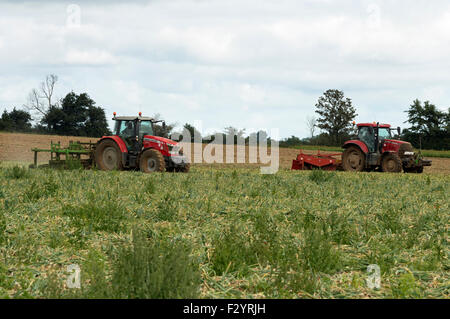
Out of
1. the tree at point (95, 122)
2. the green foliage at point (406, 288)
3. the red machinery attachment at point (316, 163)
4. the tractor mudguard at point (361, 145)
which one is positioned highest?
the tree at point (95, 122)

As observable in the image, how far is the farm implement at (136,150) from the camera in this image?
56.8ft

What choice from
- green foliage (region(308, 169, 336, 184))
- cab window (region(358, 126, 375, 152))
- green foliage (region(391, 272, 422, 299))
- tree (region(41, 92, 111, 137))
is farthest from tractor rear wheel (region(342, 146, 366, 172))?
tree (region(41, 92, 111, 137))

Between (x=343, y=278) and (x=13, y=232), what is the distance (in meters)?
4.11

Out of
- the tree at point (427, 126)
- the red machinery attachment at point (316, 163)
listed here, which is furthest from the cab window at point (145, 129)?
the tree at point (427, 126)

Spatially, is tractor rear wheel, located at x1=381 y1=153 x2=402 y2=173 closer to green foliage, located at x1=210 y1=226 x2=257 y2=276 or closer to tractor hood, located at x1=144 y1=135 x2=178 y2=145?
tractor hood, located at x1=144 y1=135 x2=178 y2=145

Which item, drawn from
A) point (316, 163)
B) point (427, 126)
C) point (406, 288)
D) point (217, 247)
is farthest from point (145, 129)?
point (427, 126)

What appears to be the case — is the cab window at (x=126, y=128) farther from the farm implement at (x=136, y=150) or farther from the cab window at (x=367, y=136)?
the cab window at (x=367, y=136)

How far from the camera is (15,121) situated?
6012 cm

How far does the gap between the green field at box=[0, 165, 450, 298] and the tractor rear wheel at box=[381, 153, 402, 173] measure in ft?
45.9

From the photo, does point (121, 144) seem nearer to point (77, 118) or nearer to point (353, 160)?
point (353, 160)

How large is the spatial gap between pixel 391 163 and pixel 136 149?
12.8m

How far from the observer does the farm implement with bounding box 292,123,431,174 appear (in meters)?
22.3

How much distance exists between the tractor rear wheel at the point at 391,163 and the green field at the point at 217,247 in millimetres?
13976
